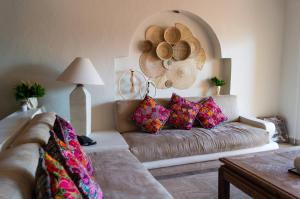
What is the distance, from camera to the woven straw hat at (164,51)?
3.66m

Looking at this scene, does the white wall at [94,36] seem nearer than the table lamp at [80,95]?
No

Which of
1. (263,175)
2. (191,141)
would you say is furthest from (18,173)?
(191,141)

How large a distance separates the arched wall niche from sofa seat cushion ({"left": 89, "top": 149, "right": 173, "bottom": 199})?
155cm

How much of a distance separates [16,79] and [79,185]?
2.34 meters

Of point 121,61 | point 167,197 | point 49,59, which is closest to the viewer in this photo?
point 167,197

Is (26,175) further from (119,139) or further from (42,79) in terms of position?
(42,79)

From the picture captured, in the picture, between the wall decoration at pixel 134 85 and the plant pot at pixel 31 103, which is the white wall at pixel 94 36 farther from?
the wall decoration at pixel 134 85

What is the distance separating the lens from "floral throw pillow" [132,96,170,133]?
3.09 meters

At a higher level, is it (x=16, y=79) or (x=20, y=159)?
(x=16, y=79)

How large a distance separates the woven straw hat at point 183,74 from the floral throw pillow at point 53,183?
9.55ft

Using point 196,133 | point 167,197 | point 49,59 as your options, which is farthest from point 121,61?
point 167,197

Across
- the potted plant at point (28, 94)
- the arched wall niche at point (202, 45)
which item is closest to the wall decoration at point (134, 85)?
the arched wall niche at point (202, 45)

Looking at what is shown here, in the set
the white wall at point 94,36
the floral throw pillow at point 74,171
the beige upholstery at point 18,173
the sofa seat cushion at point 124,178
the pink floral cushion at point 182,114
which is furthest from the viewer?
the pink floral cushion at point 182,114

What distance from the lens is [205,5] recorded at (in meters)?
3.66
